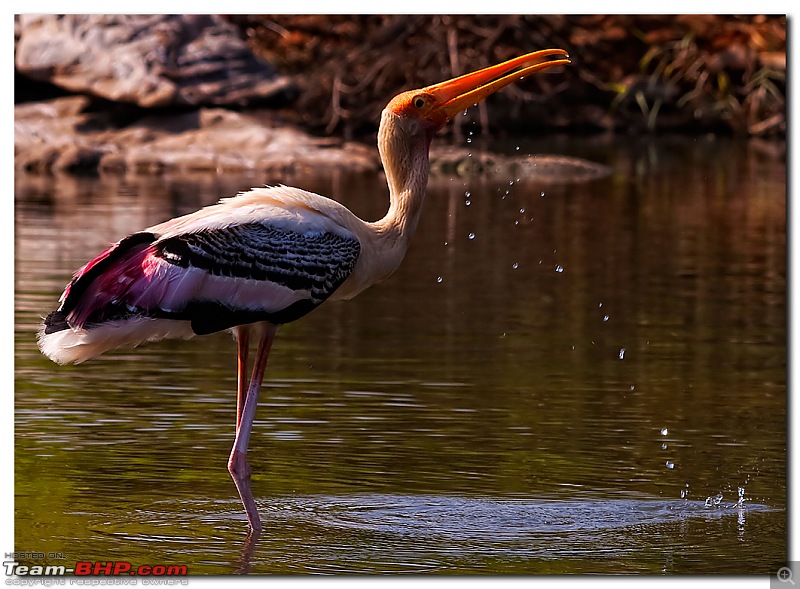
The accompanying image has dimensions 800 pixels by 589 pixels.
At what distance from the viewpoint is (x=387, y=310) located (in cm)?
1053

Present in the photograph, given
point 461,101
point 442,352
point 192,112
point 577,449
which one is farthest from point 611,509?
point 192,112

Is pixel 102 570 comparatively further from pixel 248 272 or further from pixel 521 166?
A: pixel 521 166

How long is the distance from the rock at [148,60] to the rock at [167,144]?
10.6 inches

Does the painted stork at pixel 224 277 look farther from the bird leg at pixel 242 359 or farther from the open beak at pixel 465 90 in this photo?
the open beak at pixel 465 90

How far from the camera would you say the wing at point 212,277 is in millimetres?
5789

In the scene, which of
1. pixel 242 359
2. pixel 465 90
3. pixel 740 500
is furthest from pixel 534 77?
pixel 242 359

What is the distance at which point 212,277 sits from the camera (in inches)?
230

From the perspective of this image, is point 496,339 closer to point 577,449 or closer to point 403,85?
point 577,449

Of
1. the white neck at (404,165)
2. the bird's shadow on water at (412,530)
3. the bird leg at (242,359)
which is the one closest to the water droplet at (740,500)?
the bird's shadow on water at (412,530)

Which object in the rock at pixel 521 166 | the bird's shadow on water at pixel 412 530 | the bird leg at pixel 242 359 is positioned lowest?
the bird's shadow on water at pixel 412 530

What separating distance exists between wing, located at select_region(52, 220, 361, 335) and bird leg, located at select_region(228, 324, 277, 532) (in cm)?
21

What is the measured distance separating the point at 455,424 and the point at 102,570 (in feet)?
7.75

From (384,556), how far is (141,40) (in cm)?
1208

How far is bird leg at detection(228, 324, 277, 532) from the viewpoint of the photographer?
6.16m
